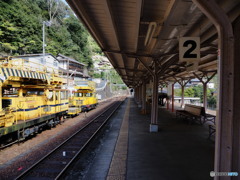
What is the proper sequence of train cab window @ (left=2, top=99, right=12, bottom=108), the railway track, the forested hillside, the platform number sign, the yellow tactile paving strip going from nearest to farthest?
1. the yellow tactile paving strip
2. the platform number sign
3. the railway track
4. train cab window @ (left=2, top=99, right=12, bottom=108)
5. the forested hillside

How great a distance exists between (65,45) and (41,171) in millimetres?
48160

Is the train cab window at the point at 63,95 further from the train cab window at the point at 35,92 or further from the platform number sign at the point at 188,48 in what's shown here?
the platform number sign at the point at 188,48

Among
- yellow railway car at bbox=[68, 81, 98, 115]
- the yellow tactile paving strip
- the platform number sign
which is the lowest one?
the yellow tactile paving strip

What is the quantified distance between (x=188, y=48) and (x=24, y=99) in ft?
26.8

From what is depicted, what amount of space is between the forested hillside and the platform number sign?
103 feet

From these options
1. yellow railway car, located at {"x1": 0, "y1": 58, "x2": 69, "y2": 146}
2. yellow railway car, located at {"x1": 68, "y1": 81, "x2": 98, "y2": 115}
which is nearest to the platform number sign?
yellow railway car, located at {"x1": 0, "y1": 58, "x2": 69, "y2": 146}

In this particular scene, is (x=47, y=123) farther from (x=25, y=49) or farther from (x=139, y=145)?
(x=25, y=49)

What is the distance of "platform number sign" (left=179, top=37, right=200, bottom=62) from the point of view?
560cm

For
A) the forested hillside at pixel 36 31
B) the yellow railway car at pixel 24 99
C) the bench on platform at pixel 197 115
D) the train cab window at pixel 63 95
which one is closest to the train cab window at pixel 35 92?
the yellow railway car at pixel 24 99

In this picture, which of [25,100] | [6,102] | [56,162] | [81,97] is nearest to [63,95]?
[25,100]

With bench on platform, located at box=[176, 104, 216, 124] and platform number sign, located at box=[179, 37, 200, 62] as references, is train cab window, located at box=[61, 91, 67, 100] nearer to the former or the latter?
bench on platform, located at box=[176, 104, 216, 124]

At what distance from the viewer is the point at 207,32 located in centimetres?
720

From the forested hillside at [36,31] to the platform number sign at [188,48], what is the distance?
103 ft

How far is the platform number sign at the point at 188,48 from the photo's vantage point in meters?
5.60
